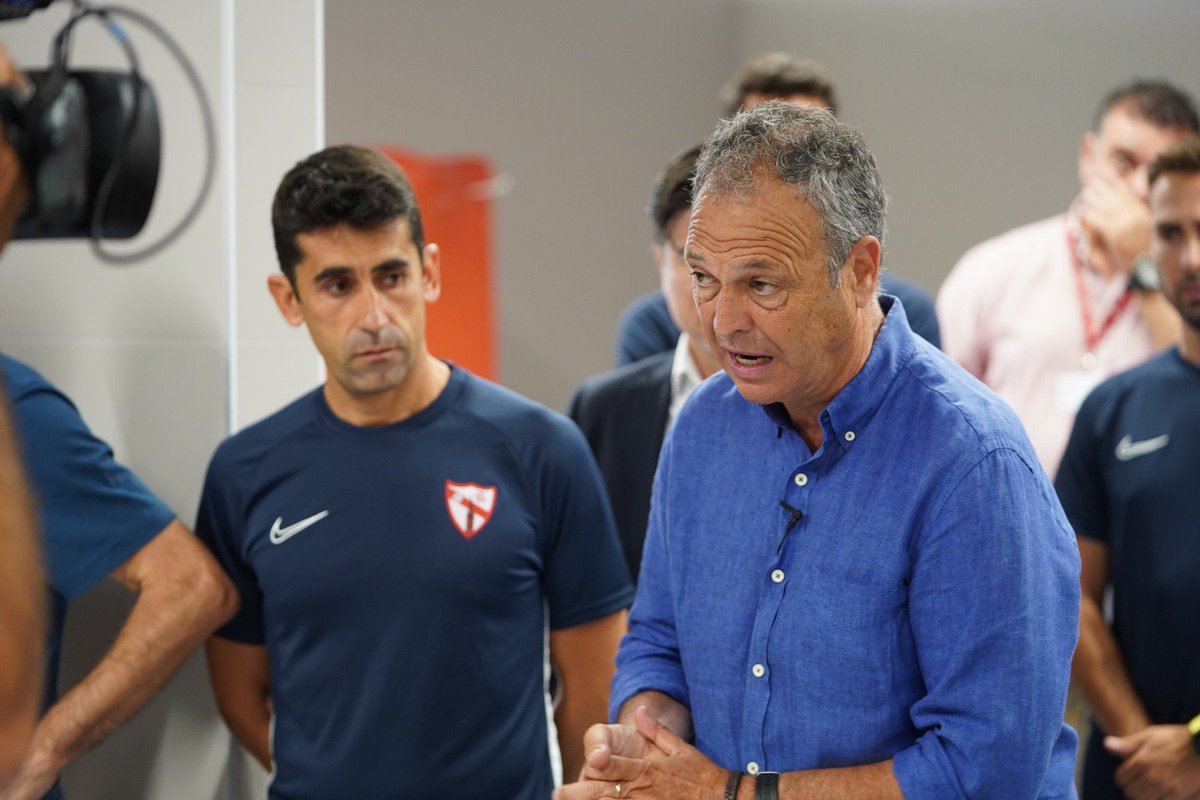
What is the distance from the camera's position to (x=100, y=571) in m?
1.94

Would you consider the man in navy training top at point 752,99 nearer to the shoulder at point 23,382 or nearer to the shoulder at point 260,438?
the shoulder at point 260,438

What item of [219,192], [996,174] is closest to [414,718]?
[219,192]

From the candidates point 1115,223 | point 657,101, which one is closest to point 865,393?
point 1115,223

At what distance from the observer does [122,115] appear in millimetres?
1998

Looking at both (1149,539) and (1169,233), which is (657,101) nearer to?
(1169,233)

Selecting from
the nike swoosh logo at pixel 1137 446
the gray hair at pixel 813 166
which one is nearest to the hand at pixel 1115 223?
the nike swoosh logo at pixel 1137 446

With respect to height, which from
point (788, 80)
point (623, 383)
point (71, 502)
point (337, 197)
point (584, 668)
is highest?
point (788, 80)

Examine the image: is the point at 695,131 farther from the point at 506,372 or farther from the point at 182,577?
the point at 182,577

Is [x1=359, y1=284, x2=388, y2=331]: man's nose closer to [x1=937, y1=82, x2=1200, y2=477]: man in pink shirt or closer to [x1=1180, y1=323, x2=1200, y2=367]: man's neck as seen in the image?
[x1=1180, y1=323, x2=1200, y2=367]: man's neck

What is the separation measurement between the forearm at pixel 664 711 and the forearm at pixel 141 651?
75 cm

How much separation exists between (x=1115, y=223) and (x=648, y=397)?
131cm

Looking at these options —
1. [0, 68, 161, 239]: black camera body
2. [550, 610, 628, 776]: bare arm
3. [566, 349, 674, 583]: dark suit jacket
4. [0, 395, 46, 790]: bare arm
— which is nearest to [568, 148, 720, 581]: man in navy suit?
[566, 349, 674, 583]: dark suit jacket

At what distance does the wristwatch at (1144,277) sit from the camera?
2.83m

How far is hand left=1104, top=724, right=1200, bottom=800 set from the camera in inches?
83.7
